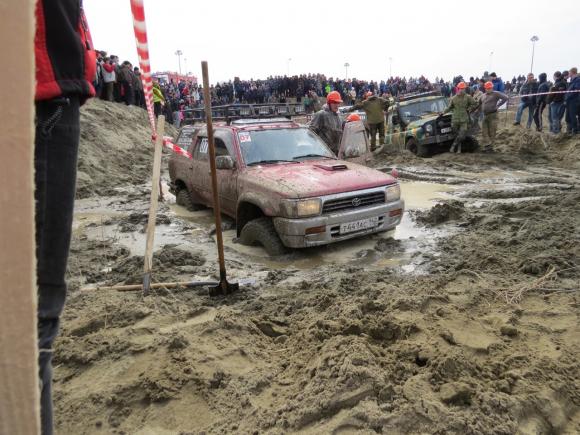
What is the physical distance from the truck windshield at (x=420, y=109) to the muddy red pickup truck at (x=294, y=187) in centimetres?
705

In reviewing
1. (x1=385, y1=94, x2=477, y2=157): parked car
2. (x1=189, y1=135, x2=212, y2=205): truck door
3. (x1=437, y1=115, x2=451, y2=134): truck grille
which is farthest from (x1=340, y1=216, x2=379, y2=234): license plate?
(x1=437, y1=115, x2=451, y2=134): truck grille

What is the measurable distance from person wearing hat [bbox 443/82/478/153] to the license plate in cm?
803

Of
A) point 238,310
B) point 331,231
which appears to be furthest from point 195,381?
point 331,231

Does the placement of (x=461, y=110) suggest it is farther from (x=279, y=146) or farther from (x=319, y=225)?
(x=319, y=225)

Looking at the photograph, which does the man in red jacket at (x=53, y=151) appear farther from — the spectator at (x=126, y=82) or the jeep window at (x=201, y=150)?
the spectator at (x=126, y=82)

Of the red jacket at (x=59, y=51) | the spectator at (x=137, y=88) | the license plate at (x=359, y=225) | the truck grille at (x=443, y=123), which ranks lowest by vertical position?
the license plate at (x=359, y=225)

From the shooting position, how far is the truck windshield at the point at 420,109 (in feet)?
43.5

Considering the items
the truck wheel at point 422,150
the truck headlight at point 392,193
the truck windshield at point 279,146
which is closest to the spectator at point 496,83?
the truck wheel at point 422,150

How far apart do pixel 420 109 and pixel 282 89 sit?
17.4 meters

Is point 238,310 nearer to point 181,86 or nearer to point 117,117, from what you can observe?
point 117,117

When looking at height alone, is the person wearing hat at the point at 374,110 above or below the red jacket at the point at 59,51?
below

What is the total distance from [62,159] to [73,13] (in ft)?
1.34

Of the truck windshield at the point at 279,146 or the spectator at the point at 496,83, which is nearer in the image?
the truck windshield at the point at 279,146

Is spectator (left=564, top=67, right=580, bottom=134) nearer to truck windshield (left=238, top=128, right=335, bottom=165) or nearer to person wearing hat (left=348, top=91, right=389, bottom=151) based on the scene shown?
person wearing hat (left=348, top=91, right=389, bottom=151)
